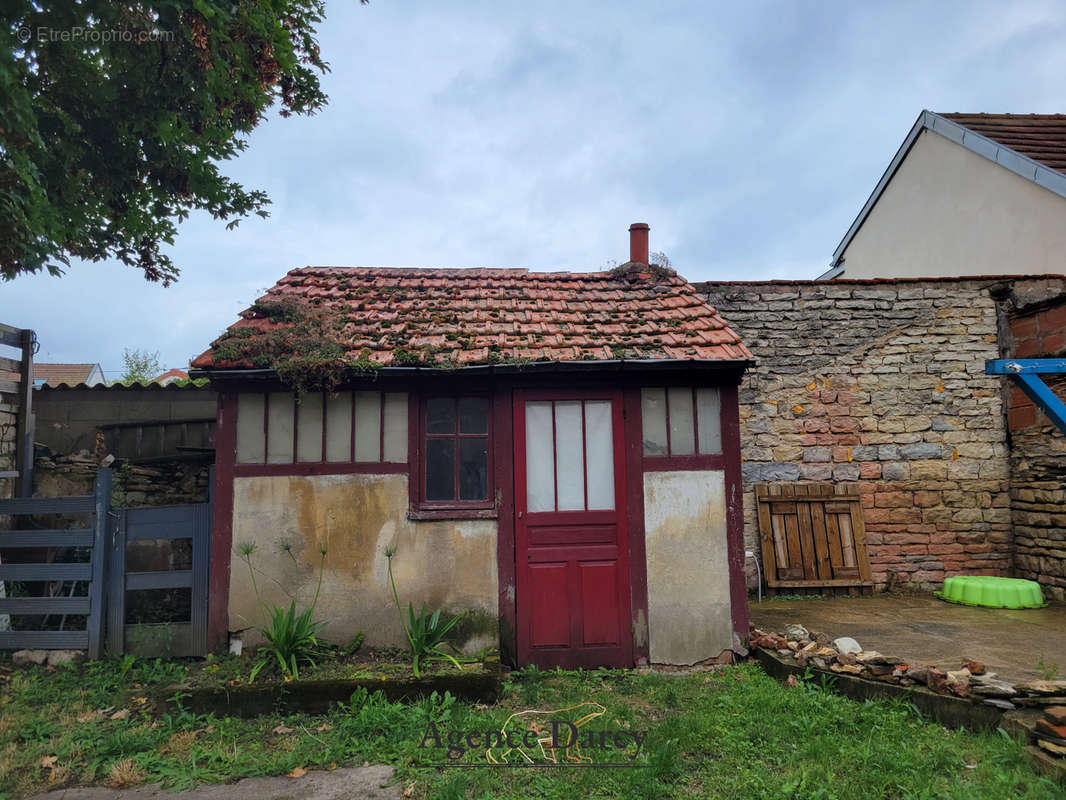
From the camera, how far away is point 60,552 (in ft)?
22.5

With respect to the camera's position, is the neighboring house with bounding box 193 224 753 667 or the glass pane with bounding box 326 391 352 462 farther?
the glass pane with bounding box 326 391 352 462

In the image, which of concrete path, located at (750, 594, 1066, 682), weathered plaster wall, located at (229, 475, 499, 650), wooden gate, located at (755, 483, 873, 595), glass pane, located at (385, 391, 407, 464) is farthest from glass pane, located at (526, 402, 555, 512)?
wooden gate, located at (755, 483, 873, 595)

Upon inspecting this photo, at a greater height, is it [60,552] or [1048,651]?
[60,552]

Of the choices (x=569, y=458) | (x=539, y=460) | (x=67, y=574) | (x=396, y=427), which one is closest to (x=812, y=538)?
(x=569, y=458)

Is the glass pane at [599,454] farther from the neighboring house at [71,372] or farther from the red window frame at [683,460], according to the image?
the neighboring house at [71,372]

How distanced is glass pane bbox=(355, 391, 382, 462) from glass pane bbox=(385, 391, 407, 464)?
8cm

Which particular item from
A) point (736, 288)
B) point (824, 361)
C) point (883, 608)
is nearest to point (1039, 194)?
point (824, 361)

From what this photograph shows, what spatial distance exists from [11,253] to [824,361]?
980 cm

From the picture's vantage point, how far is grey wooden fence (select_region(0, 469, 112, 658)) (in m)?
6.01

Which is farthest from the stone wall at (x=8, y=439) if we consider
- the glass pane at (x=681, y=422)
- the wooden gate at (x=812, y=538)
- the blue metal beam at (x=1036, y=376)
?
the blue metal beam at (x=1036, y=376)

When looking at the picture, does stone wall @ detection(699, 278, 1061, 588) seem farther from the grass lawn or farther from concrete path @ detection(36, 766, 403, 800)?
concrete path @ detection(36, 766, 403, 800)

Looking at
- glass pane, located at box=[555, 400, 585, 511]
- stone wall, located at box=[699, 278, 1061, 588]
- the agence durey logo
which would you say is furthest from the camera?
stone wall, located at box=[699, 278, 1061, 588]

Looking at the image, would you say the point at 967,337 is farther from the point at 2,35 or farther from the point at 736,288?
the point at 2,35

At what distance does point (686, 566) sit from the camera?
618 centimetres
